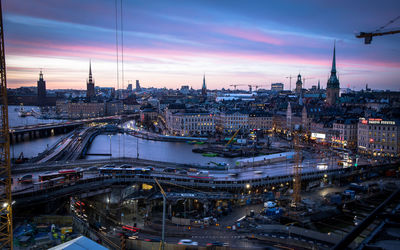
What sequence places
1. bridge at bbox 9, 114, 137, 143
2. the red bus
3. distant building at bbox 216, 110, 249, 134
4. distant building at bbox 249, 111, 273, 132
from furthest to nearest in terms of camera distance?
distant building at bbox 249, 111, 273, 132 < distant building at bbox 216, 110, 249, 134 < bridge at bbox 9, 114, 137, 143 < the red bus

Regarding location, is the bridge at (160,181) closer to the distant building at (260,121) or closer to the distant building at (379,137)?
the distant building at (379,137)

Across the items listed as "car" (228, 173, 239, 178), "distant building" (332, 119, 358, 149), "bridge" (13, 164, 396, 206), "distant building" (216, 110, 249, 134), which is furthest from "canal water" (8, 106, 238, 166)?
"distant building" (332, 119, 358, 149)

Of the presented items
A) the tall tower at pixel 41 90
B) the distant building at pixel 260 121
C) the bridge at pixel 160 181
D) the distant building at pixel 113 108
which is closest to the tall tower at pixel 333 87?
the distant building at pixel 260 121

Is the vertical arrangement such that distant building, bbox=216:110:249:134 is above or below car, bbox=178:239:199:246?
above

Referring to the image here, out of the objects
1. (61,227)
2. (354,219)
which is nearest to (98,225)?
(61,227)

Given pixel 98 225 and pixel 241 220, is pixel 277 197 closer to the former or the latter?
pixel 241 220

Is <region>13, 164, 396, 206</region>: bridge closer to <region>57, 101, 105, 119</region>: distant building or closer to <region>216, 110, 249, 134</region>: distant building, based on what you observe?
<region>216, 110, 249, 134</region>: distant building

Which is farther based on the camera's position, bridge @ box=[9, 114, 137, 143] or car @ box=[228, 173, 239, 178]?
bridge @ box=[9, 114, 137, 143]

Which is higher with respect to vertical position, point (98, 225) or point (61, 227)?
point (61, 227)
